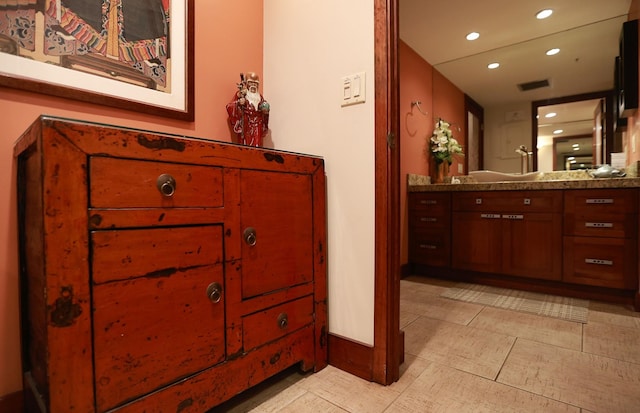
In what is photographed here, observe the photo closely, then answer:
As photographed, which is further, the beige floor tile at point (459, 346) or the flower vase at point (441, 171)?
the flower vase at point (441, 171)

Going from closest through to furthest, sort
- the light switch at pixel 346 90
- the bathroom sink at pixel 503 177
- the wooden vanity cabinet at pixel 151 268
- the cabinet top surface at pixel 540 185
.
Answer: the wooden vanity cabinet at pixel 151 268 < the light switch at pixel 346 90 < the cabinet top surface at pixel 540 185 < the bathroom sink at pixel 503 177

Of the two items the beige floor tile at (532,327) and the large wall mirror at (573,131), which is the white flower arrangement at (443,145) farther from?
the beige floor tile at (532,327)

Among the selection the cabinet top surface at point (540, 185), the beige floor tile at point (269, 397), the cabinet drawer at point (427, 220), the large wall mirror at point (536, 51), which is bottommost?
the beige floor tile at point (269, 397)

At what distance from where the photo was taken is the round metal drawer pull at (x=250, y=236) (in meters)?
1.02

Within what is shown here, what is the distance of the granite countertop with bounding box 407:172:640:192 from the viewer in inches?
81.2

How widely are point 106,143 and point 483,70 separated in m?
3.61

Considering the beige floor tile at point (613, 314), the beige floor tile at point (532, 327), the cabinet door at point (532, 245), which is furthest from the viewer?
the cabinet door at point (532, 245)

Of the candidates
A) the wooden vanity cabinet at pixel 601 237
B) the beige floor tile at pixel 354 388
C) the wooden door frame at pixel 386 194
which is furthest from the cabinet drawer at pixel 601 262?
the wooden door frame at pixel 386 194

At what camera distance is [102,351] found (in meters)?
0.72

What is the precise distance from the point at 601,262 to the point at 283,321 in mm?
2416

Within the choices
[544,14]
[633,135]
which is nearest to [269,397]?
[633,135]

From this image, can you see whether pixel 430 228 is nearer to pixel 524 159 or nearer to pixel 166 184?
pixel 524 159

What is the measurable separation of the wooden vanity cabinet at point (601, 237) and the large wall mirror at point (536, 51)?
0.66m

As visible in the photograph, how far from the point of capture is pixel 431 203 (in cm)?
292
